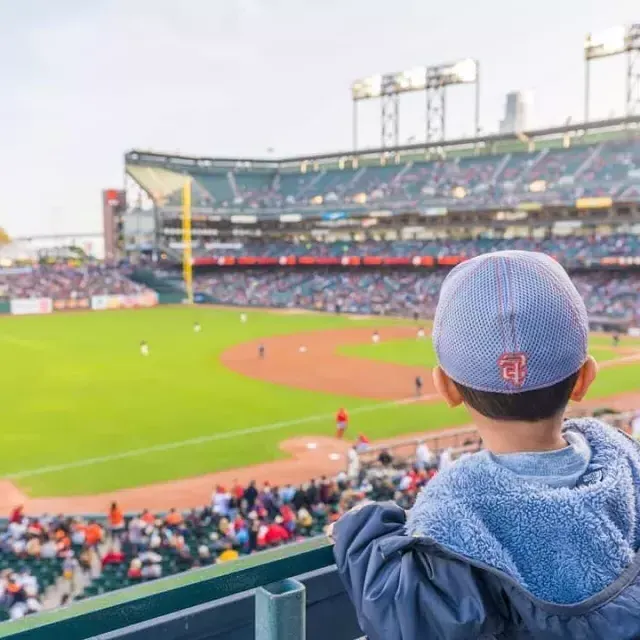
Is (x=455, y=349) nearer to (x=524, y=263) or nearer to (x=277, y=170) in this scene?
(x=524, y=263)

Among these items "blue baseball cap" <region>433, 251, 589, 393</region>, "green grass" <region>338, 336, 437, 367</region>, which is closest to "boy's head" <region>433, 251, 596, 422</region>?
A: "blue baseball cap" <region>433, 251, 589, 393</region>

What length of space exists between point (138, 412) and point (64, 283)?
4328cm

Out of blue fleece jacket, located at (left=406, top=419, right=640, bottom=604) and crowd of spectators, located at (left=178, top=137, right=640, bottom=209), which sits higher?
crowd of spectators, located at (left=178, top=137, right=640, bottom=209)

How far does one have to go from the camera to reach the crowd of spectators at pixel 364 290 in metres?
51.1

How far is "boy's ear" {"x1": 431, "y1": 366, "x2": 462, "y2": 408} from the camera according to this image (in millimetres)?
1797

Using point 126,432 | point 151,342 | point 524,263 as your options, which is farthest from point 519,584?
point 151,342

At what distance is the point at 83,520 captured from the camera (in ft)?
45.6

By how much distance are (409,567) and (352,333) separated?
41.3 metres

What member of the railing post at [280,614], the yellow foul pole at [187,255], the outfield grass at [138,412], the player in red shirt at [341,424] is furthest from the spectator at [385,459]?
the yellow foul pole at [187,255]

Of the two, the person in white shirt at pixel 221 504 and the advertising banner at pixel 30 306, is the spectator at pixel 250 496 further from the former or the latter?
the advertising banner at pixel 30 306

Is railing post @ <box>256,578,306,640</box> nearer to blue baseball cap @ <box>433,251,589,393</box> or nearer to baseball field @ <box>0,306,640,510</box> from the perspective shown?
blue baseball cap @ <box>433,251,589,393</box>

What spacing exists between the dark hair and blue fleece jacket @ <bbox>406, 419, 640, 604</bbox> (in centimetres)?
13

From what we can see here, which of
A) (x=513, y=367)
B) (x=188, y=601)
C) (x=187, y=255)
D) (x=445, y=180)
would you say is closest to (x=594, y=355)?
(x=513, y=367)

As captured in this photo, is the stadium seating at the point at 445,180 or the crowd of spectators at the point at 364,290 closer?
the crowd of spectators at the point at 364,290
